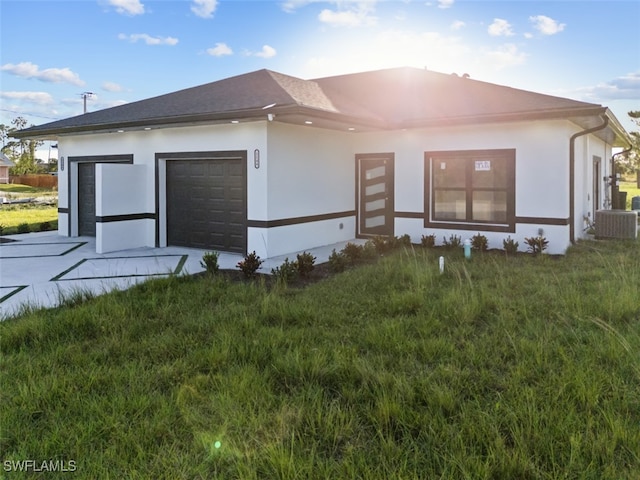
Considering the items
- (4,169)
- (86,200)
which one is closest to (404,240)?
(86,200)

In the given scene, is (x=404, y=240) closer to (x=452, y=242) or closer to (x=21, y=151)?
Answer: (x=452, y=242)

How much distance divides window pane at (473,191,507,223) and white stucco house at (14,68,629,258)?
0.02 m

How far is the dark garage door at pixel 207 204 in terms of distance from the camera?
10141 millimetres

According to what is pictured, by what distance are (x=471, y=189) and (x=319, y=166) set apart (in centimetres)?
352

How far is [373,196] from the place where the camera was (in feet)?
40.6

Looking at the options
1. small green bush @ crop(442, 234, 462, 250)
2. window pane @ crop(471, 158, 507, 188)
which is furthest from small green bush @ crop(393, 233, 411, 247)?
window pane @ crop(471, 158, 507, 188)

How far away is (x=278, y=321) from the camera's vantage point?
5.20 meters

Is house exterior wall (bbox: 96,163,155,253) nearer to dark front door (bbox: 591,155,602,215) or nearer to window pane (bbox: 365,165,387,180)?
window pane (bbox: 365,165,387,180)

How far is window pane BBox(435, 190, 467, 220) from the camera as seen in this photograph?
10.9 metres

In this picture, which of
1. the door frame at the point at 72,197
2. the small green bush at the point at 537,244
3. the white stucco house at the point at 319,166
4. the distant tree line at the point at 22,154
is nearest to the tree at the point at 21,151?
the distant tree line at the point at 22,154

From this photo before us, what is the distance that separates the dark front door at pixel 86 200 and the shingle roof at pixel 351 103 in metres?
1.26

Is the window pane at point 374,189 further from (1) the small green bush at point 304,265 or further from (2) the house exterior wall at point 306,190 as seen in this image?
(1) the small green bush at point 304,265

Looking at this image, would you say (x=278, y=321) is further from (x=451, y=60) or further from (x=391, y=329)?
(x=451, y=60)

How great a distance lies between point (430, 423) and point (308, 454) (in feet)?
2.71
